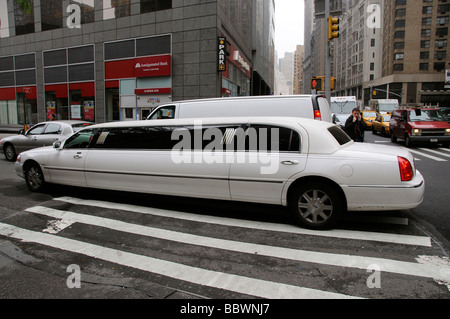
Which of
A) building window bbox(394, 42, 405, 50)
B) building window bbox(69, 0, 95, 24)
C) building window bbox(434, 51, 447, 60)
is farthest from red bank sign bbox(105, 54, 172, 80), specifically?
building window bbox(434, 51, 447, 60)

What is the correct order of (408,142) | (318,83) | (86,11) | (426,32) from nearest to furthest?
(318,83) → (408,142) → (86,11) → (426,32)

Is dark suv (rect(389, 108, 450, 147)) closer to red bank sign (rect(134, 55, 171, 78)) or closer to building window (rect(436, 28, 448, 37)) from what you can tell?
red bank sign (rect(134, 55, 171, 78))

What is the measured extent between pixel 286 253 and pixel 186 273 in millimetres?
1231

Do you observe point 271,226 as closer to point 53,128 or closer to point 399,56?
point 53,128

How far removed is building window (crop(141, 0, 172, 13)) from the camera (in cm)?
2055

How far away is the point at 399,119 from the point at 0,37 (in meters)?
32.3

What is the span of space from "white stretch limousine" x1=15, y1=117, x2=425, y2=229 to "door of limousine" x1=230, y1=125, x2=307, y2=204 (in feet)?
0.05

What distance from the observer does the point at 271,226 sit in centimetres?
478

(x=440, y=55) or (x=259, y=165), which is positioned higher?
(x=440, y=55)

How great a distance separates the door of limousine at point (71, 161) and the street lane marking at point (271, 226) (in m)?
0.49

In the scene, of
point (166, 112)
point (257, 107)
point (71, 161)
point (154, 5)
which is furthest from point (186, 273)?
point (154, 5)

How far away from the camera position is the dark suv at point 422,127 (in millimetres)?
14609

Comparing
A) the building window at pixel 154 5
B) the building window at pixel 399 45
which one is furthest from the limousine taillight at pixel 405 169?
the building window at pixel 399 45

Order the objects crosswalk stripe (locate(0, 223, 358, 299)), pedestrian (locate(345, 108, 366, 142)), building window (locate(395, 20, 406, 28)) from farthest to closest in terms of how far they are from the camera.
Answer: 1. building window (locate(395, 20, 406, 28))
2. pedestrian (locate(345, 108, 366, 142))
3. crosswalk stripe (locate(0, 223, 358, 299))
